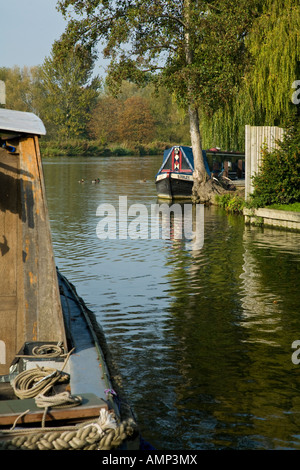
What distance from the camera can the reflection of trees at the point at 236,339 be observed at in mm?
6309

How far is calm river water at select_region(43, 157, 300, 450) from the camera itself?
6.28m

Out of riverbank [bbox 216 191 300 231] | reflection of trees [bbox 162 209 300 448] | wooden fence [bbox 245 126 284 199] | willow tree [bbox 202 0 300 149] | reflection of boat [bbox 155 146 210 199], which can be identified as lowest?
reflection of trees [bbox 162 209 300 448]

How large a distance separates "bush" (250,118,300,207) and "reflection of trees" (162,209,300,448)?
3.31 metres

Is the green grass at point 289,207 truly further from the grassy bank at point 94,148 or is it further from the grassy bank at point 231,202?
the grassy bank at point 94,148

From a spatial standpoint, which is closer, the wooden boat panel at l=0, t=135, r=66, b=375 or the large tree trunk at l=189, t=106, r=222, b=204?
the wooden boat panel at l=0, t=135, r=66, b=375

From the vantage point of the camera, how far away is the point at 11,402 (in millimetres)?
4578

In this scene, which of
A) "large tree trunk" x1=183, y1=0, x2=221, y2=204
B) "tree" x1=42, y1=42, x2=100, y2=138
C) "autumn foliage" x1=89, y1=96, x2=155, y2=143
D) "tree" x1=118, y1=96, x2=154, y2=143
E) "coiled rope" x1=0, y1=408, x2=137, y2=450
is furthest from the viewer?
"tree" x1=118, y1=96, x2=154, y2=143

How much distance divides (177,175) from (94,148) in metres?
63.8

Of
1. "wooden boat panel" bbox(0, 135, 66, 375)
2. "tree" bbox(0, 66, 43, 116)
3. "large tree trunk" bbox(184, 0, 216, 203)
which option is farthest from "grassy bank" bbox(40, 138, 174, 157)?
"wooden boat panel" bbox(0, 135, 66, 375)

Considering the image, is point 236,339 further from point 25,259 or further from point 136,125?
point 136,125

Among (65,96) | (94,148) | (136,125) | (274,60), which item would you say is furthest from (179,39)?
(136,125)

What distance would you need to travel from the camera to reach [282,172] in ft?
62.6

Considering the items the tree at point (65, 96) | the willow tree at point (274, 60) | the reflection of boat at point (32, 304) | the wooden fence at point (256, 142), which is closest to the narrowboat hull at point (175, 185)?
the willow tree at point (274, 60)

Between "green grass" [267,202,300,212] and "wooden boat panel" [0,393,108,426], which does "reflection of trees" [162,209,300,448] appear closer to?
"wooden boat panel" [0,393,108,426]
